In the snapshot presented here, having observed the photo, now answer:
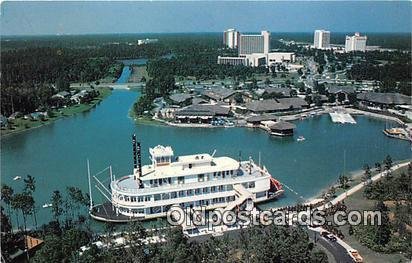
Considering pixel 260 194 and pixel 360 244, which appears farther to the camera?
pixel 260 194

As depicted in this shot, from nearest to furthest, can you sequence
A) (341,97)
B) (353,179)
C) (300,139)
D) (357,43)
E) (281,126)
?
(353,179) → (300,139) → (281,126) → (341,97) → (357,43)

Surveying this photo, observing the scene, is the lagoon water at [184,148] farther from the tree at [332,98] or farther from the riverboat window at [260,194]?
the tree at [332,98]

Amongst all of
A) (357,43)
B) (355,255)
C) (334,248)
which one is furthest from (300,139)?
(357,43)

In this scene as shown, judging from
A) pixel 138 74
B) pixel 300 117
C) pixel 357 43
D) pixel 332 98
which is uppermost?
pixel 357 43

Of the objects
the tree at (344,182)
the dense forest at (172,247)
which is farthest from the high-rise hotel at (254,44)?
the dense forest at (172,247)

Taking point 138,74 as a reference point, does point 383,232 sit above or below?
below

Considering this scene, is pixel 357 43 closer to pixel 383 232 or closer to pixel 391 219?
pixel 391 219

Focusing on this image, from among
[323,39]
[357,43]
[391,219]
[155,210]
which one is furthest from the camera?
[323,39]

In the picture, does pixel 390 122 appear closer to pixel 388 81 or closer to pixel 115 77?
pixel 388 81
